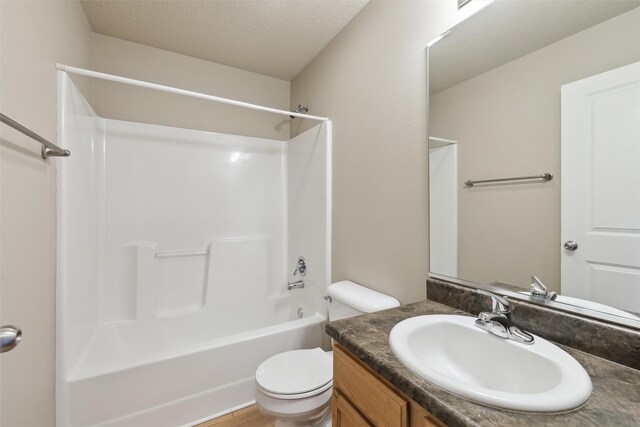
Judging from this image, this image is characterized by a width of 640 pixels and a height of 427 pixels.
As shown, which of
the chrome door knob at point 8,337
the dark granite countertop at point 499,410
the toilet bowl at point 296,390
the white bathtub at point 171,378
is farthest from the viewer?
the white bathtub at point 171,378

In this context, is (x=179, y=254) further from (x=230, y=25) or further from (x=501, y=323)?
(x=501, y=323)

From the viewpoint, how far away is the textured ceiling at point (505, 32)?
0.77 meters

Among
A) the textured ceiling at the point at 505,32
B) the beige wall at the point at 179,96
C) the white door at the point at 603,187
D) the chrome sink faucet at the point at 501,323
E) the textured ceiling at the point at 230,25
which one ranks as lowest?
the chrome sink faucet at the point at 501,323

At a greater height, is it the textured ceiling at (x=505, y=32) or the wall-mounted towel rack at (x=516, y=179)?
the textured ceiling at (x=505, y=32)

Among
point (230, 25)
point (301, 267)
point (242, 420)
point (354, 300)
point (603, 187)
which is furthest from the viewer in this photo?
point (301, 267)

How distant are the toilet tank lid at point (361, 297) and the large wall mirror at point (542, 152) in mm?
302

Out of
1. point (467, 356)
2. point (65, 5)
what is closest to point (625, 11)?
point (467, 356)

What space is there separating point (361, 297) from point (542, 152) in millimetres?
1000

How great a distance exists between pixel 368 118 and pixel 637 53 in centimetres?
104

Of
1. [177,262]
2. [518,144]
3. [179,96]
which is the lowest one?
[177,262]

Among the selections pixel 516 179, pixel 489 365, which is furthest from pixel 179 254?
pixel 516 179

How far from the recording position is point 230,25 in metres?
1.77

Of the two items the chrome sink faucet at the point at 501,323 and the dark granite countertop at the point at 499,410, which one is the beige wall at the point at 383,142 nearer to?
the chrome sink faucet at the point at 501,323

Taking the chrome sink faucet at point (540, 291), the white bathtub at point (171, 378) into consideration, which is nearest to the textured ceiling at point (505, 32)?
the chrome sink faucet at point (540, 291)
